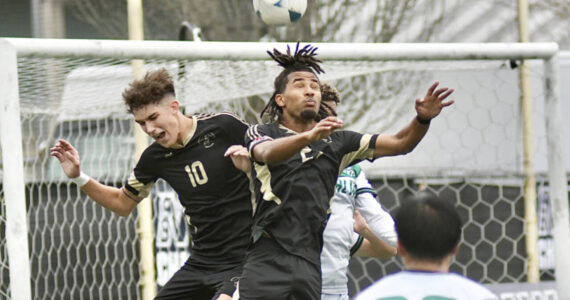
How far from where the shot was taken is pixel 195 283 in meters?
4.61

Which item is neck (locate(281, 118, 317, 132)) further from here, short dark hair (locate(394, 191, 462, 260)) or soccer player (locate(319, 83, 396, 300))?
short dark hair (locate(394, 191, 462, 260))

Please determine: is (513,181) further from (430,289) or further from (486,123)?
(430,289)

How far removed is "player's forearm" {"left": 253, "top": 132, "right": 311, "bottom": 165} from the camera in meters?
3.55

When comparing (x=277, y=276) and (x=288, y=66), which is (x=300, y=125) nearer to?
(x=288, y=66)

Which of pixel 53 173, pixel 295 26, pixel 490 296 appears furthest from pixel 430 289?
pixel 295 26

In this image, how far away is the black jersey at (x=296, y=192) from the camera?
3.81 meters

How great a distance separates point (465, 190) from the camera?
686 centimetres

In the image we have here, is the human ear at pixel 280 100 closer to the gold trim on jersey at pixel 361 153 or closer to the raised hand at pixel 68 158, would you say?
the gold trim on jersey at pixel 361 153

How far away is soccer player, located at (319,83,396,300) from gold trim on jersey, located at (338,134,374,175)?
403mm

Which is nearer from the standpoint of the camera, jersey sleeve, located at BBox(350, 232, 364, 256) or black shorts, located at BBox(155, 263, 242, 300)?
black shorts, located at BBox(155, 263, 242, 300)

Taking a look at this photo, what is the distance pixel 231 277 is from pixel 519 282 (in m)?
3.11

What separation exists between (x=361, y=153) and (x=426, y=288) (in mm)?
1411

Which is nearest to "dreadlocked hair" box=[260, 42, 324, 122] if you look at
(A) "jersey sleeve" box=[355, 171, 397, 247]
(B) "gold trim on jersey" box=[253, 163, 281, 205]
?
(B) "gold trim on jersey" box=[253, 163, 281, 205]

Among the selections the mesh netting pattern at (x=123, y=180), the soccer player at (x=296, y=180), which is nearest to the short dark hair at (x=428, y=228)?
the soccer player at (x=296, y=180)
